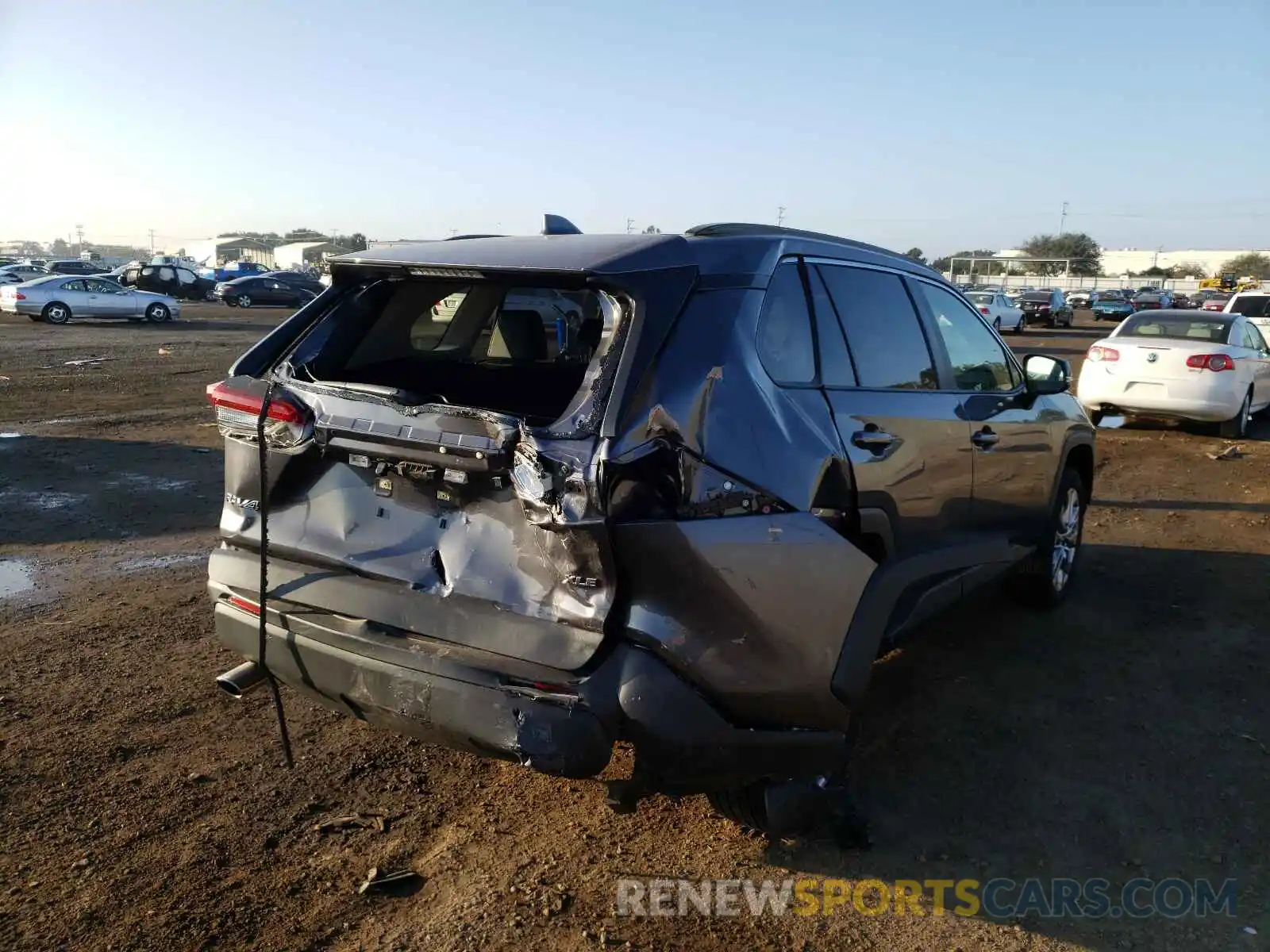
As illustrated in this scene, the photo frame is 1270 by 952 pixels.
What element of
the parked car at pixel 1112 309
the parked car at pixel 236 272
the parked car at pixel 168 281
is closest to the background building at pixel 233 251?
the parked car at pixel 236 272

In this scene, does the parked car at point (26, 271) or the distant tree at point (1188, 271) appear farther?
the distant tree at point (1188, 271)

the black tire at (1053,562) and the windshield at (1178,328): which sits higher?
the windshield at (1178,328)

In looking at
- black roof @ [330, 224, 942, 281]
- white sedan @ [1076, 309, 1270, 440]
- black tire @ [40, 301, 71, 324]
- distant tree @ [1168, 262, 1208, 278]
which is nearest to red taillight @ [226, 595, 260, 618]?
black roof @ [330, 224, 942, 281]

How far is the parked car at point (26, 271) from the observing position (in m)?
41.8

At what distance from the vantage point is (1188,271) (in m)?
103

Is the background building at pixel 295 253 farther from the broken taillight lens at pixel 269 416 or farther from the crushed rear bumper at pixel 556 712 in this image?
the crushed rear bumper at pixel 556 712

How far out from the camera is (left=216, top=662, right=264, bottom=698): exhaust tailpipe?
3.22 meters

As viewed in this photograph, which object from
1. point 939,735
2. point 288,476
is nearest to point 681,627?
point 288,476

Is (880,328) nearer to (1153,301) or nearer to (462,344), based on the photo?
(462,344)

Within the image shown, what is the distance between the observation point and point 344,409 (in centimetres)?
308

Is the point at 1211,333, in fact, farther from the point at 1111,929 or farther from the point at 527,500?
the point at 527,500

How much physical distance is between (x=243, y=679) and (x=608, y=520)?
4.98 ft

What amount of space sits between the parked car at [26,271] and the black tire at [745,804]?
45415 millimetres

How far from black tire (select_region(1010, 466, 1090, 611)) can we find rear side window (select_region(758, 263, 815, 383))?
8.41ft
